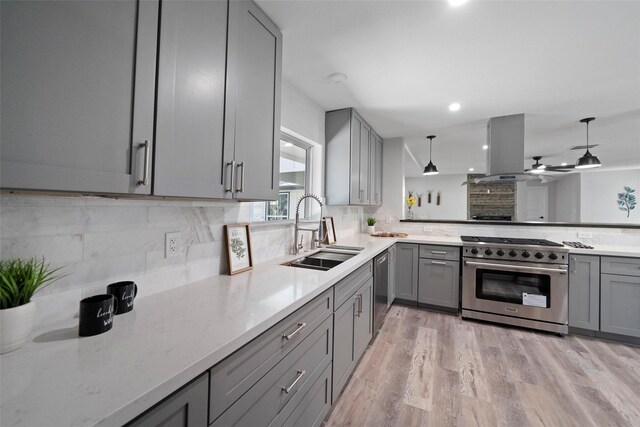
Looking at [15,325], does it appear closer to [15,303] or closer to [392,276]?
[15,303]

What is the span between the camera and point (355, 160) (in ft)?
9.88

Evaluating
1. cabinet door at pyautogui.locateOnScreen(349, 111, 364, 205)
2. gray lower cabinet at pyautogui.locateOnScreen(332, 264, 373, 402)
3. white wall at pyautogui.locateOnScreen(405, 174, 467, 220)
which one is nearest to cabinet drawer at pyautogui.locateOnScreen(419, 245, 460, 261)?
cabinet door at pyautogui.locateOnScreen(349, 111, 364, 205)

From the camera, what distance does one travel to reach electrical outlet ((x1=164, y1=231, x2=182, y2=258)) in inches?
49.0

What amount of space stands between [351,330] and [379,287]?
786mm

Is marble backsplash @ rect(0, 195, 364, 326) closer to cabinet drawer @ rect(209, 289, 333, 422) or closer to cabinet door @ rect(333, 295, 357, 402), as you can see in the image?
cabinet drawer @ rect(209, 289, 333, 422)

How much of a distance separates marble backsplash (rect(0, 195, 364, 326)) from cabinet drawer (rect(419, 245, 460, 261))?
2.59 metres

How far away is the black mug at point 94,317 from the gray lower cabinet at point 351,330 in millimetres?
1093

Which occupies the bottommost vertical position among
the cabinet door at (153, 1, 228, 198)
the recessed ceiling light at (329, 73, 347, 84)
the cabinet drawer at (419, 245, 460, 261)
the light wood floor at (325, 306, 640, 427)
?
the light wood floor at (325, 306, 640, 427)

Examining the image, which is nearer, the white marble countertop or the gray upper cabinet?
the white marble countertop

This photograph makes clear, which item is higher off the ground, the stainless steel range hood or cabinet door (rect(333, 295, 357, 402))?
the stainless steel range hood

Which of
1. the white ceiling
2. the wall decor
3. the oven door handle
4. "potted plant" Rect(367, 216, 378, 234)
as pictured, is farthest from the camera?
the wall decor

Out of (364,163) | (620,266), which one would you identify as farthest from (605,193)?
(364,163)

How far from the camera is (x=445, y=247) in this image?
3.19m

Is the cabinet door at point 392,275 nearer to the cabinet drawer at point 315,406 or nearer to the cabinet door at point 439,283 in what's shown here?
the cabinet door at point 439,283
